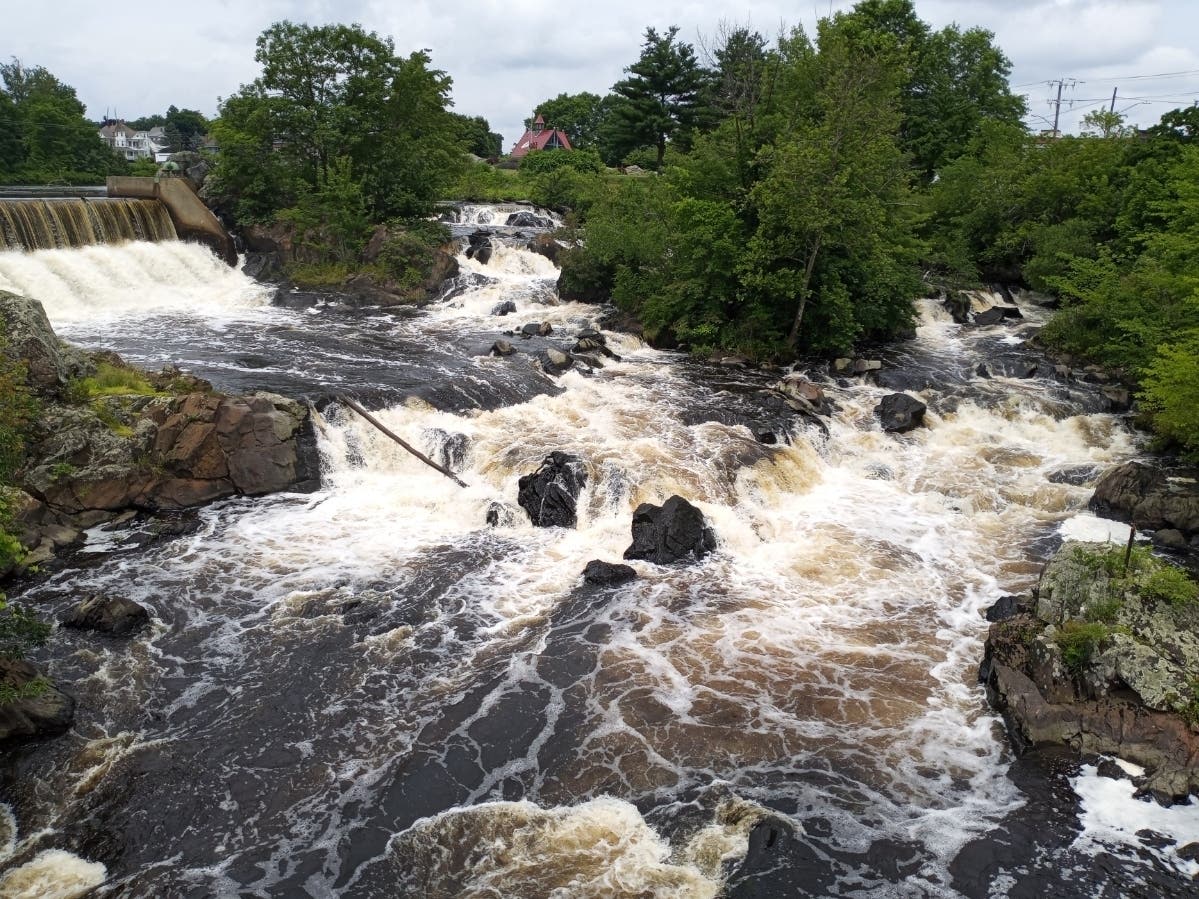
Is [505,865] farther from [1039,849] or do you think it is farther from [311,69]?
[311,69]

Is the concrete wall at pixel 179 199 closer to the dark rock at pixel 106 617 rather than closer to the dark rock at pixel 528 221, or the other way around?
the dark rock at pixel 528 221

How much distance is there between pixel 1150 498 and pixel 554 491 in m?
12.3

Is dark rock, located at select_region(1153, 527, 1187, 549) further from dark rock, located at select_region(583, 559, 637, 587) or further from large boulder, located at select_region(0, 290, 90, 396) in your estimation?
large boulder, located at select_region(0, 290, 90, 396)

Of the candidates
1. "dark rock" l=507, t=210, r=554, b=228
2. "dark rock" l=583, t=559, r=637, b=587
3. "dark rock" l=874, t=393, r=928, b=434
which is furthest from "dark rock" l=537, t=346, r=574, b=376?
"dark rock" l=507, t=210, r=554, b=228

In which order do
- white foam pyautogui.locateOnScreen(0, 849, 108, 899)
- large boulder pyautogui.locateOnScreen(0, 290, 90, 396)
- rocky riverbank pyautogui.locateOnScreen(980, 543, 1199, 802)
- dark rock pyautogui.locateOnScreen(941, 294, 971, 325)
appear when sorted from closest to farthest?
white foam pyautogui.locateOnScreen(0, 849, 108, 899), rocky riverbank pyautogui.locateOnScreen(980, 543, 1199, 802), large boulder pyautogui.locateOnScreen(0, 290, 90, 396), dark rock pyautogui.locateOnScreen(941, 294, 971, 325)

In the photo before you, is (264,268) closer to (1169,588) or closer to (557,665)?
(557,665)

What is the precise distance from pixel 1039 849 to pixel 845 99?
767 inches

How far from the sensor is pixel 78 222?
26891mm

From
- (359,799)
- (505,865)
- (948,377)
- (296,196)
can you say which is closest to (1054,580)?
(505,865)

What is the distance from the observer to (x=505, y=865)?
8070 millimetres

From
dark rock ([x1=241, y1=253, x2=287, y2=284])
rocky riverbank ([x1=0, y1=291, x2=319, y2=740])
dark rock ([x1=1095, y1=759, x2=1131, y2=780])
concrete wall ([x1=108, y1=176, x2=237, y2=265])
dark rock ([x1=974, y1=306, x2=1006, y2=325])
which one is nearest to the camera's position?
dark rock ([x1=1095, y1=759, x2=1131, y2=780])

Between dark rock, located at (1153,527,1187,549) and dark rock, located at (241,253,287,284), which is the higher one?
dark rock, located at (241,253,287,284)

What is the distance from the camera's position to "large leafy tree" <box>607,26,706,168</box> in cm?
4925

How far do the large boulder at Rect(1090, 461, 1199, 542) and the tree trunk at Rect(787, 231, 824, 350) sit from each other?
9.51 meters
